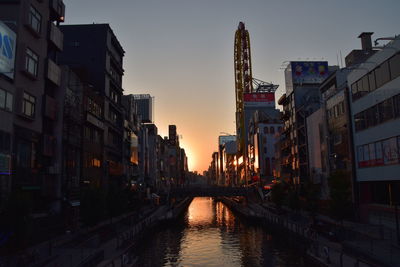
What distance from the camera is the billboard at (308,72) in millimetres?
90812

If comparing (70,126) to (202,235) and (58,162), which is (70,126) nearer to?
(58,162)

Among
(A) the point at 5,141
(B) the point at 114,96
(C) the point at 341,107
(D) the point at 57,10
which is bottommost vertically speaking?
(A) the point at 5,141

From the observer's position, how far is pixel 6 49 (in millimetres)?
30672

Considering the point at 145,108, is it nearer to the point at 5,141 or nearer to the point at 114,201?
the point at 114,201

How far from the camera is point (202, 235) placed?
53.8 metres

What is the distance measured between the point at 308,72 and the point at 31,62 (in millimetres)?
67220

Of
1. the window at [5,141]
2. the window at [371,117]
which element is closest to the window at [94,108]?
the window at [5,141]

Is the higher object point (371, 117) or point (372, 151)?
point (371, 117)

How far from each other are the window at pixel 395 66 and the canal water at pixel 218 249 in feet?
65.9

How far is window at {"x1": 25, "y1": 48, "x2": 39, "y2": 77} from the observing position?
41094 mm

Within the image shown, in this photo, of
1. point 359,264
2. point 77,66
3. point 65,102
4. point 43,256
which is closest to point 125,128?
point 77,66

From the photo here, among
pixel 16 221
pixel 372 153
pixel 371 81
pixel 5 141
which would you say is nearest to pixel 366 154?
pixel 372 153

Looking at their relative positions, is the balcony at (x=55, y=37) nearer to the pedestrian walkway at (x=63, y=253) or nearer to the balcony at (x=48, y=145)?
the balcony at (x=48, y=145)

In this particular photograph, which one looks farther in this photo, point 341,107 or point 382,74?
point 341,107
